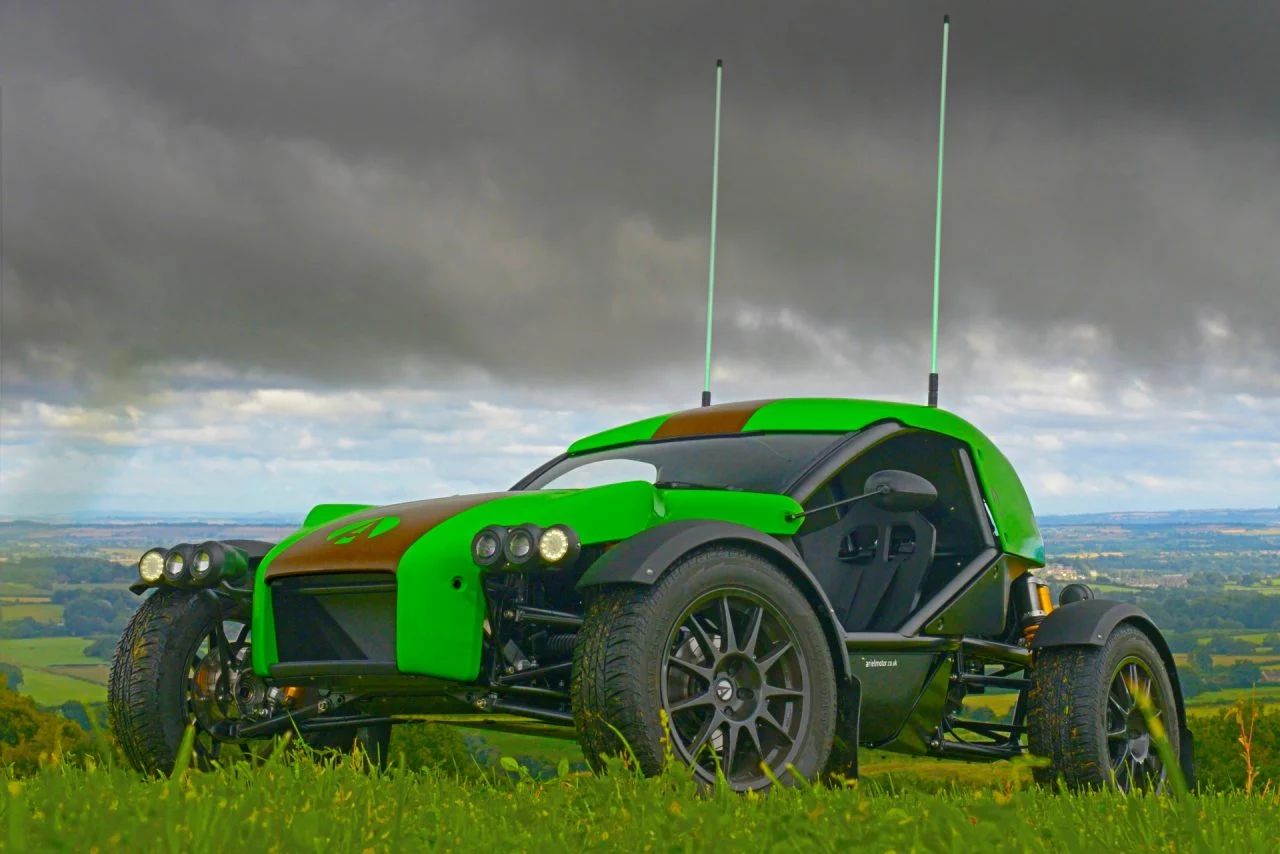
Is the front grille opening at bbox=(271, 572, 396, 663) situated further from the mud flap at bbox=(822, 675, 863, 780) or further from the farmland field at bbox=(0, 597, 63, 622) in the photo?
the farmland field at bbox=(0, 597, 63, 622)

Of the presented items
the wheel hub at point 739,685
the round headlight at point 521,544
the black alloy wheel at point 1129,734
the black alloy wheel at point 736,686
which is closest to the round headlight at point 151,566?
the round headlight at point 521,544

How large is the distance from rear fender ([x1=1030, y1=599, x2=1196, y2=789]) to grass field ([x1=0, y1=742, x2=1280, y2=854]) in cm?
250

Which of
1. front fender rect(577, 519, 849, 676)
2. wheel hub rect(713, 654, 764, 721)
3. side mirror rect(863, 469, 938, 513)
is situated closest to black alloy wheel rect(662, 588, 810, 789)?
wheel hub rect(713, 654, 764, 721)

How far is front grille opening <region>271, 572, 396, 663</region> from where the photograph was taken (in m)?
6.11

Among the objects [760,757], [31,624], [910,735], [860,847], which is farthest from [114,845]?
[31,624]

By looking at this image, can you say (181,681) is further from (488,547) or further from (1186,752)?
(1186,752)

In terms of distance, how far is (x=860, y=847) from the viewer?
3102mm

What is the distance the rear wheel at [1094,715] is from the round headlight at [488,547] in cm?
336

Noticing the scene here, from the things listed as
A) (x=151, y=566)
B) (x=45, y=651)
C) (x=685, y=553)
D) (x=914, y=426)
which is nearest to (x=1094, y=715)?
(x=914, y=426)

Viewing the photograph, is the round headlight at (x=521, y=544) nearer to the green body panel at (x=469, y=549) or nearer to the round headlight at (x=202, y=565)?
the green body panel at (x=469, y=549)

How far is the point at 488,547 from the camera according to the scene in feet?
19.1

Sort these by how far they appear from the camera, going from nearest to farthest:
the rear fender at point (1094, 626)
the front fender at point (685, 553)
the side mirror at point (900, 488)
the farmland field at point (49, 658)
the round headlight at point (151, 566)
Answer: the front fender at point (685, 553)
the side mirror at point (900, 488)
the round headlight at point (151, 566)
the rear fender at point (1094, 626)
the farmland field at point (49, 658)

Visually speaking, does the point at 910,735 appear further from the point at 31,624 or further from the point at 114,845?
the point at 31,624

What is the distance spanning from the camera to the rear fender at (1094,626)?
7715 millimetres
